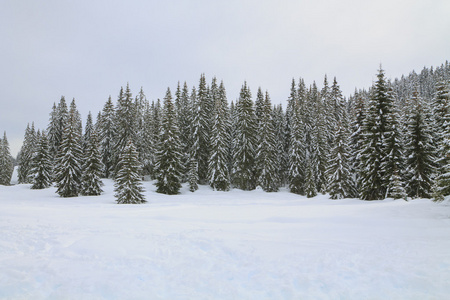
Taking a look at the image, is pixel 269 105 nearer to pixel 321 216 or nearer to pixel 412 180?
pixel 412 180

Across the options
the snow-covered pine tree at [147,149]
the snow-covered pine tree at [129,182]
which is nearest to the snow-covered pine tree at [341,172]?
the snow-covered pine tree at [129,182]

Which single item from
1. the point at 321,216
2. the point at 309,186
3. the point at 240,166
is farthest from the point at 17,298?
the point at 240,166

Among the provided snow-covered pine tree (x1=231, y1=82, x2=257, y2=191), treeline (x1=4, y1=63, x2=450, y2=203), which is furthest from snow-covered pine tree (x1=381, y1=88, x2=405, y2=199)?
snow-covered pine tree (x1=231, y1=82, x2=257, y2=191)

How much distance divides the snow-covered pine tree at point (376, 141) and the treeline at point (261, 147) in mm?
94

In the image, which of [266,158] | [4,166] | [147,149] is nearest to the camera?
[266,158]

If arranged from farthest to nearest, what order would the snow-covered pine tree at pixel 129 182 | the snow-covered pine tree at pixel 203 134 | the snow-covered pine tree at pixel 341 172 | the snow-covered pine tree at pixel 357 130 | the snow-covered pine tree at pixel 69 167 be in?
the snow-covered pine tree at pixel 203 134, the snow-covered pine tree at pixel 69 167, the snow-covered pine tree at pixel 341 172, the snow-covered pine tree at pixel 357 130, the snow-covered pine tree at pixel 129 182

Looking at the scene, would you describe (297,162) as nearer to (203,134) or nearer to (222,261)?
(203,134)

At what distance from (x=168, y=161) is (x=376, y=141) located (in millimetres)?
27040

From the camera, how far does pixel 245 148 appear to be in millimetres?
46844

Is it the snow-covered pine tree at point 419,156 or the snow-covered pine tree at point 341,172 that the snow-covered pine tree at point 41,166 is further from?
the snow-covered pine tree at point 419,156

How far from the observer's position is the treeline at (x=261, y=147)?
25953 millimetres

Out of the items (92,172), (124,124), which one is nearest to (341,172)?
(92,172)

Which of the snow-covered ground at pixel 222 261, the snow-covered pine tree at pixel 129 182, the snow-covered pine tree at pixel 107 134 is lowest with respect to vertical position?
the snow-covered ground at pixel 222 261

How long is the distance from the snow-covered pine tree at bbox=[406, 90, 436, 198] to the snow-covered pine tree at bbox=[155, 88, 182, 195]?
2879cm
